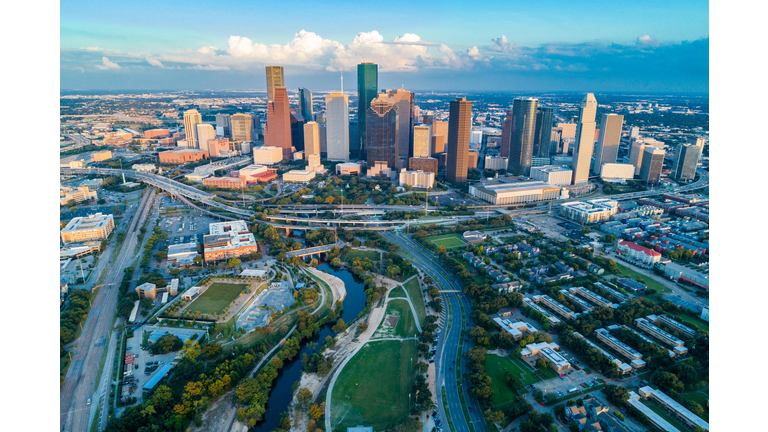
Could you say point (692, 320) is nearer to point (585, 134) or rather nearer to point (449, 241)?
point (449, 241)

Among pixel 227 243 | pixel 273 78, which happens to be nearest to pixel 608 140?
pixel 227 243

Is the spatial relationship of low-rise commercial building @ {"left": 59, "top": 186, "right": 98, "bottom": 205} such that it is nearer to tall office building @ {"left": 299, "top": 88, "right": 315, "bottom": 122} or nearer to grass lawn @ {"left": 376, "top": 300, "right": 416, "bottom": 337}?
grass lawn @ {"left": 376, "top": 300, "right": 416, "bottom": 337}

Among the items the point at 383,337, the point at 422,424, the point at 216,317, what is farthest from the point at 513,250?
the point at 216,317

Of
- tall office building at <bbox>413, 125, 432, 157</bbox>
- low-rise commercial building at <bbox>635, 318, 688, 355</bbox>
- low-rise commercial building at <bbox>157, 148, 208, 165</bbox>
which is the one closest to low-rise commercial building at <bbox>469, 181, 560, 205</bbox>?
tall office building at <bbox>413, 125, 432, 157</bbox>

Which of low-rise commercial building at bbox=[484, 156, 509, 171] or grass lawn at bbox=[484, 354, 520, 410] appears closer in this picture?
grass lawn at bbox=[484, 354, 520, 410]

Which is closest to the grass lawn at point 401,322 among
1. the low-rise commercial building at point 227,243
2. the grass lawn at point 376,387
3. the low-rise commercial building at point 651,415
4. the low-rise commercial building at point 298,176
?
the grass lawn at point 376,387

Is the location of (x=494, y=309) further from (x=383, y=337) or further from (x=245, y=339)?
(x=245, y=339)
